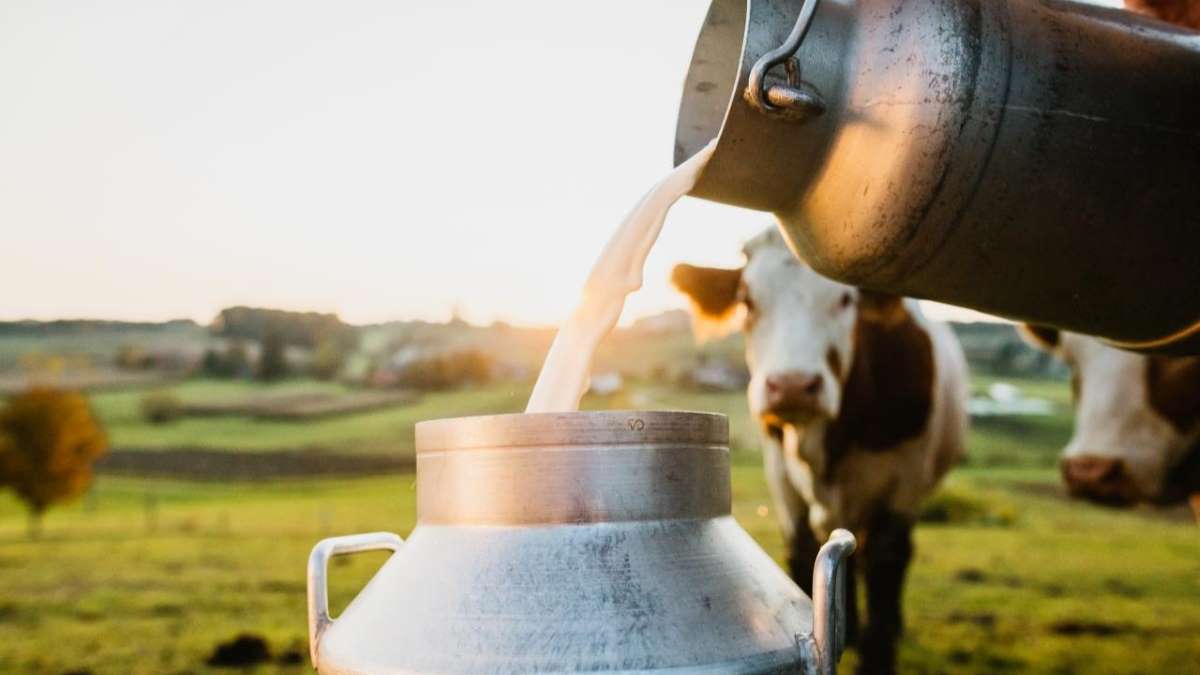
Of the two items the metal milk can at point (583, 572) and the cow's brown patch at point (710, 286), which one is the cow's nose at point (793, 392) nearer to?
the cow's brown patch at point (710, 286)

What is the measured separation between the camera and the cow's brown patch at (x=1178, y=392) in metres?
2.62

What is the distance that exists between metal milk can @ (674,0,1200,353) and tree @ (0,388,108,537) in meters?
6.40

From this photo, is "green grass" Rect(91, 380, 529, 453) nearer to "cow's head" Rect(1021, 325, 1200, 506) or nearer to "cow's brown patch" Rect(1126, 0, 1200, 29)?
"cow's head" Rect(1021, 325, 1200, 506)

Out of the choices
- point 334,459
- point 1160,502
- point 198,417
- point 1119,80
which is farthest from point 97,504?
point 1119,80

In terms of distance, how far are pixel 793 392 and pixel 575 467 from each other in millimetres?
1779

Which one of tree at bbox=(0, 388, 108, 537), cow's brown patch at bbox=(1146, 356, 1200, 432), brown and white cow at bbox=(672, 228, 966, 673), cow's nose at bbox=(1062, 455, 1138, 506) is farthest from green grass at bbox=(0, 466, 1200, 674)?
cow's brown patch at bbox=(1146, 356, 1200, 432)

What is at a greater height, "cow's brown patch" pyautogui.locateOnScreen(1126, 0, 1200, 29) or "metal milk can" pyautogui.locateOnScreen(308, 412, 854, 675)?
"cow's brown patch" pyautogui.locateOnScreen(1126, 0, 1200, 29)

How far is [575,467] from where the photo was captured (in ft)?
3.43

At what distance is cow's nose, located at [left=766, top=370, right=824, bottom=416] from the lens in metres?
2.72

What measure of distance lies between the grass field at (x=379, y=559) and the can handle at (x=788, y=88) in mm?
3359

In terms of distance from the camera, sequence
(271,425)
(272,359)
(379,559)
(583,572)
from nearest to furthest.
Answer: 1. (583,572)
2. (379,559)
3. (271,425)
4. (272,359)

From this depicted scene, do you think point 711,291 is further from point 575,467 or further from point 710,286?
point 575,467

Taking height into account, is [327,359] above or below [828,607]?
below

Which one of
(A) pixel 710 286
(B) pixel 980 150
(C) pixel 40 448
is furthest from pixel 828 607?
(C) pixel 40 448
